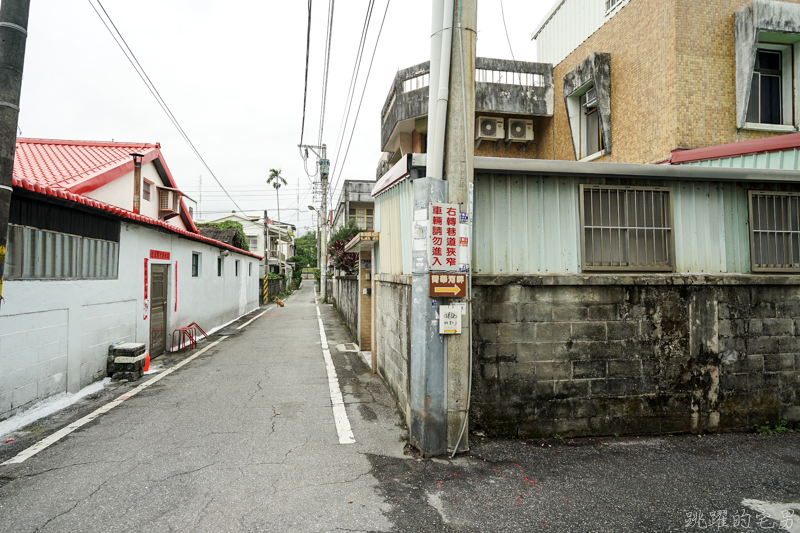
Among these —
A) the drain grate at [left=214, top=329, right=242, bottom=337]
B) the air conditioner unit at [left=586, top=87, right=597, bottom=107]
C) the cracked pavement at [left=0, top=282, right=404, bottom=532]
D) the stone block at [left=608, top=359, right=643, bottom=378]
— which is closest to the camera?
the cracked pavement at [left=0, top=282, right=404, bottom=532]

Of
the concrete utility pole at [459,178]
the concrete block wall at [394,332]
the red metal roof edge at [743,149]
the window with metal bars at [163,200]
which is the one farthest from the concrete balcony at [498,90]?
the window with metal bars at [163,200]

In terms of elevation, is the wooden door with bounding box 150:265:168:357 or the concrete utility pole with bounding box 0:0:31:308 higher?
the concrete utility pole with bounding box 0:0:31:308

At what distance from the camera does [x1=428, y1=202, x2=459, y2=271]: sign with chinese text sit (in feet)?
14.3

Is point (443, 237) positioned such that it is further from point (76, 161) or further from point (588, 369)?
point (76, 161)

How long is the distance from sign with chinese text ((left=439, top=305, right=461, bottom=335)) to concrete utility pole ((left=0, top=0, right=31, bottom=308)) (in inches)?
156

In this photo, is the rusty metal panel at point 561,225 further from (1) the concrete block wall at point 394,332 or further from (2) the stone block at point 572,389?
(2) the stone block at point 572,389

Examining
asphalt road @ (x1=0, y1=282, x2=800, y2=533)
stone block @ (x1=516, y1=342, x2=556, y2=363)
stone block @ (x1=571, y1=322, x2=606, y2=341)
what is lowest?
asphalt road @ (x1=0, y1=282, x2=800, y2=533)

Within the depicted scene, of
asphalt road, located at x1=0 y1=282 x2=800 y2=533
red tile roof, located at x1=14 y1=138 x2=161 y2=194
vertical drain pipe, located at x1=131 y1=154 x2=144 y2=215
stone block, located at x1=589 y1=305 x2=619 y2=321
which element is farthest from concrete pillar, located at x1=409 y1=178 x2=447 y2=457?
vertical drain pipe, located at x1=131 y1=154 x2=144 y2=215

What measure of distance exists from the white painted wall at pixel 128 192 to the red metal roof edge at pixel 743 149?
42.4 feet

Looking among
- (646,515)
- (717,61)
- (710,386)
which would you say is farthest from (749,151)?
(646,515)

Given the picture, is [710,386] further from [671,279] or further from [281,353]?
[281,353]

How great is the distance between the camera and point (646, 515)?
3.41m

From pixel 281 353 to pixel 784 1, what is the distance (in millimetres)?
12890

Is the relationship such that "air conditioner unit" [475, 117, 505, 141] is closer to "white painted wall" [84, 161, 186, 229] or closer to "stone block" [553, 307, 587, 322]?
"stone block" [553, 307, 587, 322]
